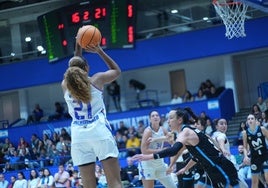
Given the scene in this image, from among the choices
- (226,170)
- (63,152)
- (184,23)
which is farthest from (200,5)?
(226,170)

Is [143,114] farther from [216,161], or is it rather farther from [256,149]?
[216,161]

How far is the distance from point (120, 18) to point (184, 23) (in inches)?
96.1

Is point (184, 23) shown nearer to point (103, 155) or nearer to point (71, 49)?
point (71, 49)

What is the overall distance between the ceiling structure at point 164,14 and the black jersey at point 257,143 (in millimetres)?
8824

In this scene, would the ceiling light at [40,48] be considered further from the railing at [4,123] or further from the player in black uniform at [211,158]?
the player in black uniform at [211,158]

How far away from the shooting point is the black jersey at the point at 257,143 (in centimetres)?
1048

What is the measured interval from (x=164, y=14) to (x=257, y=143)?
437 inches

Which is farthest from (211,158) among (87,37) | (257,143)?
(257,143)

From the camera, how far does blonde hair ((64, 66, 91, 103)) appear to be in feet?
16.0

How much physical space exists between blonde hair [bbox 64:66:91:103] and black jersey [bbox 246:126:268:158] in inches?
245

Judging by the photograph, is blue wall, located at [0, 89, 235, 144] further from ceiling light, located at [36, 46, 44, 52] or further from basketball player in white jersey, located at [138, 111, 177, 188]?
basketball player in white jersey, located at [138, 111, 177, 188]

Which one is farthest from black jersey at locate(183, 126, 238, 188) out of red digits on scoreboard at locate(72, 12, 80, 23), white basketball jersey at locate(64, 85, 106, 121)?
red digits on scoreboard at locate(72, 12, 80, 23)

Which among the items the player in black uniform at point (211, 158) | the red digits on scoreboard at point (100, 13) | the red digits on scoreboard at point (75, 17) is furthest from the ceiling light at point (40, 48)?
the player in black uniform at point (211, 158)

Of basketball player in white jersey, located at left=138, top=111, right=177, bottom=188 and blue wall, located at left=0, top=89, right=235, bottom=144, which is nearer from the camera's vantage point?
basketball player in white jersey, located at left=138, top=111, right=177, bottom=188
